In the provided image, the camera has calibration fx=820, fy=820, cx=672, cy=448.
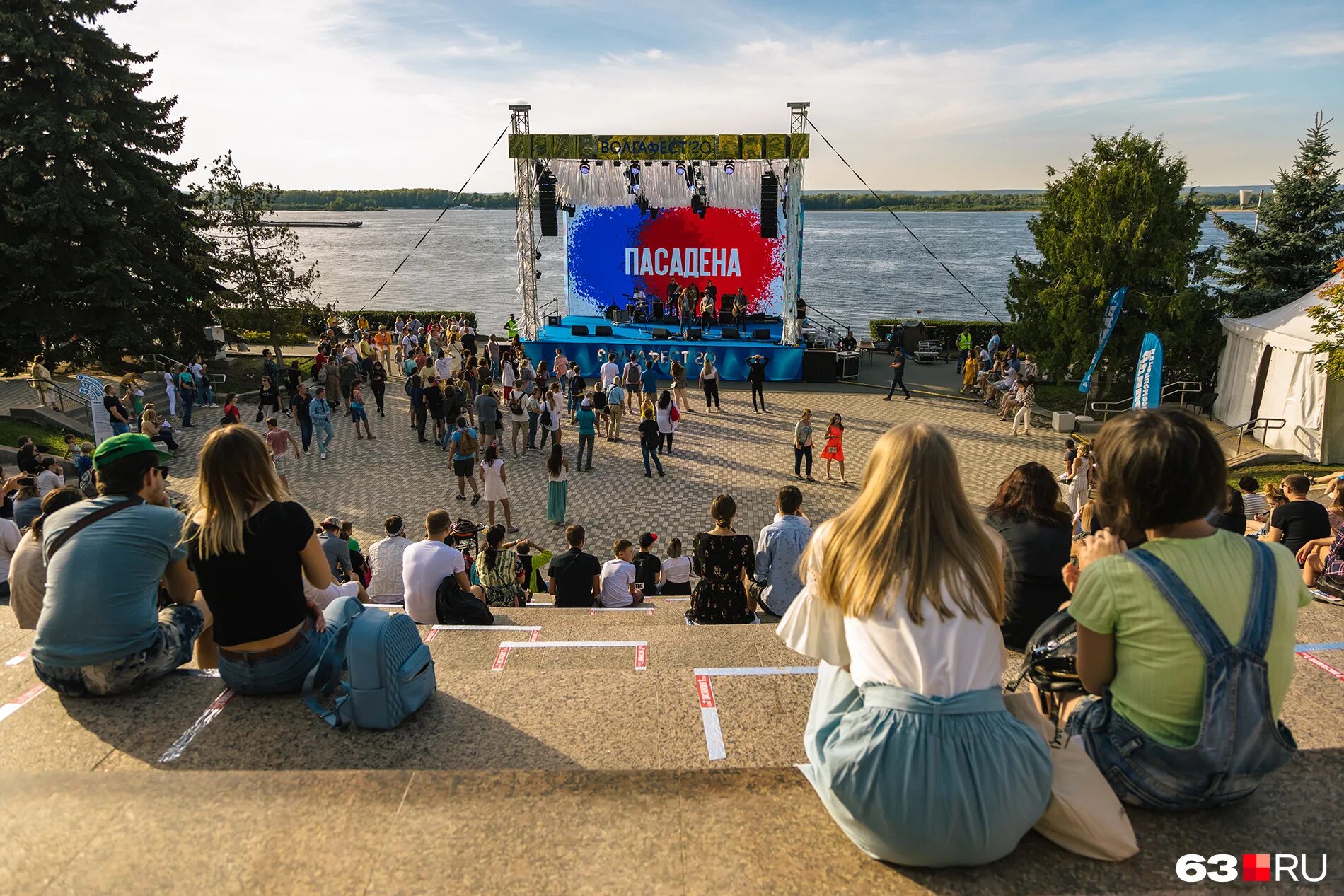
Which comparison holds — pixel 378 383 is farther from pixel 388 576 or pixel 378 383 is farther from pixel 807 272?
pixel 807 272

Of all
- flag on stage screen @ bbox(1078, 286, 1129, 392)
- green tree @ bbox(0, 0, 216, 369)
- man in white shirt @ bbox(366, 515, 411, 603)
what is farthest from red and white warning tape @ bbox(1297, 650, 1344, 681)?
green tree @ bbox(0, 0, 216, 369)

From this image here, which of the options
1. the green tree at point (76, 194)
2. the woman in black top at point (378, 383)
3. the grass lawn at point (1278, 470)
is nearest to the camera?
the grass lawn at point (1278, 470)

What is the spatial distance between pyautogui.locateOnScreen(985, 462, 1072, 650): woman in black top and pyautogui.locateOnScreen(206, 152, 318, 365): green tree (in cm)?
2073

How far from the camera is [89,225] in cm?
1858

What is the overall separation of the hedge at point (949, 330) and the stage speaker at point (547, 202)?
36.5 ft

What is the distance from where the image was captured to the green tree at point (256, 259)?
21.5m

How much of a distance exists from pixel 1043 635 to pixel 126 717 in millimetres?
3451

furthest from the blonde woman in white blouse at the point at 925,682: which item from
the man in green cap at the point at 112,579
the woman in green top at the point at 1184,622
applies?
the man in green cap at the point at 112,579

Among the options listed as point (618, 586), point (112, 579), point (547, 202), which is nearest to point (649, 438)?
point (618, 586)

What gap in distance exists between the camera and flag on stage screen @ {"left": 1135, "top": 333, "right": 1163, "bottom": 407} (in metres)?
13.8

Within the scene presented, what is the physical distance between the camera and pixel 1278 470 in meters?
13.3

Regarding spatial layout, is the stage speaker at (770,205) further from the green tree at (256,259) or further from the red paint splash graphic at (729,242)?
the green tree at (256,259)

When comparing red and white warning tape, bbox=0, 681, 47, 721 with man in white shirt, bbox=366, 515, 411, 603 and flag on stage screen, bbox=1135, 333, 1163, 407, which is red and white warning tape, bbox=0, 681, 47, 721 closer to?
man in white shirt, bbox=366, 515, 411, 603

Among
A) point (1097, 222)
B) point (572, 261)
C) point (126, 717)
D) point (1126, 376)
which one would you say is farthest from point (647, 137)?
point (126, 717)
